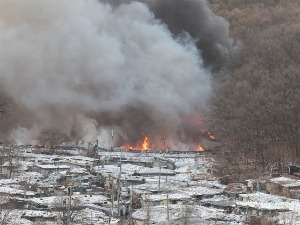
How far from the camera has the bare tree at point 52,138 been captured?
134 ft

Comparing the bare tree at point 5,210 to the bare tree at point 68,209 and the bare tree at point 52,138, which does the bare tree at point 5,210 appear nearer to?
the bare tree at point 68,209

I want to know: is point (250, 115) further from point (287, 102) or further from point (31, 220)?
point (31, 220)

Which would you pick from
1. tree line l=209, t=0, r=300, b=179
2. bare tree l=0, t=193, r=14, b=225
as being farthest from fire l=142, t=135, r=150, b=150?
bare tree l=0, t=193, r=14, b=225

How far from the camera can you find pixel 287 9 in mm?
74438

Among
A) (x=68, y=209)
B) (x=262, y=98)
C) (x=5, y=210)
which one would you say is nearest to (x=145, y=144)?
(x=262, y=98)

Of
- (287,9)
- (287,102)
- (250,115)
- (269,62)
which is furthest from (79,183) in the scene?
(287,9)

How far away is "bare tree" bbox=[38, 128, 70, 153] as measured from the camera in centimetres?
4075

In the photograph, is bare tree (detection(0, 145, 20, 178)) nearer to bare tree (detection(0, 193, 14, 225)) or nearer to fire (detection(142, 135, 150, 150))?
bare tree (detection(0, 193, 14, 225))

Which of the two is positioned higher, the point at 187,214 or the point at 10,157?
the point at 10,157

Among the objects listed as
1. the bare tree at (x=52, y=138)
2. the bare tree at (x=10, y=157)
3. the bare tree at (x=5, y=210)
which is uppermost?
the bare tree at (x=52, y=138)

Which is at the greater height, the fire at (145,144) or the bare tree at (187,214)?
the fire at (145,144)

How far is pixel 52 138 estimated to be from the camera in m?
41.1

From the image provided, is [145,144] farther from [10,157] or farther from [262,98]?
[10,157]

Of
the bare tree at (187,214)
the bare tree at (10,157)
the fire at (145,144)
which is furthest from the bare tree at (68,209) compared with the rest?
the fire at (145,144)
